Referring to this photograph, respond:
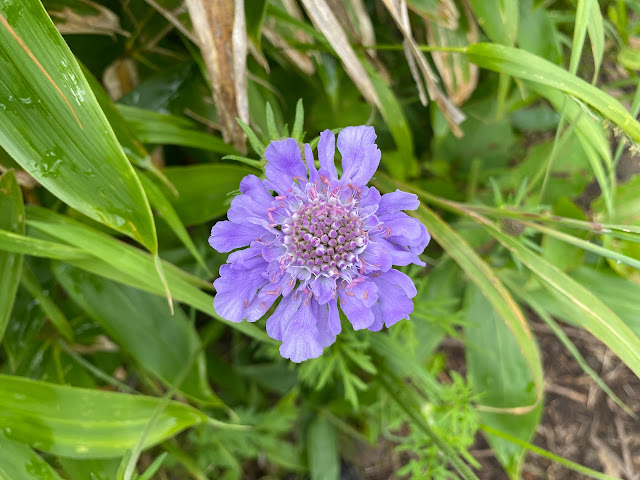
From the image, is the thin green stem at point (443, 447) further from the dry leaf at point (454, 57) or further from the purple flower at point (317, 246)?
the dry leaf at point (454, 57)

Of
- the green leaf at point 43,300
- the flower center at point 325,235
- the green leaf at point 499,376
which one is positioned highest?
the flower center at point 325,235

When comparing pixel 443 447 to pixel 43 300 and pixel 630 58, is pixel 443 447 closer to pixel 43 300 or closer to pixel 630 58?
pixel 43 300

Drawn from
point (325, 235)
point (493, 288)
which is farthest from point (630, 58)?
point (325, 235)

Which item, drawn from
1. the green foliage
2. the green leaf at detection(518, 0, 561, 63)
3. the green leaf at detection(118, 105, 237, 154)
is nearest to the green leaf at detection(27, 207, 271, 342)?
the green foliage

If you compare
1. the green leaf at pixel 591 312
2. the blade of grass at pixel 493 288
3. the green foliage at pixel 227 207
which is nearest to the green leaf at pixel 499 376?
the green foliage at pixel 227 207

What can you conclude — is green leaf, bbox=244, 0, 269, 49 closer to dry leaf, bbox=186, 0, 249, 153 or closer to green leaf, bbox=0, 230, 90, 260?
dry leaf, bbox=186, 0, 249, 153

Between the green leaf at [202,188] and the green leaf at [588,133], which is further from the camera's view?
the green leaf at [202,188]
